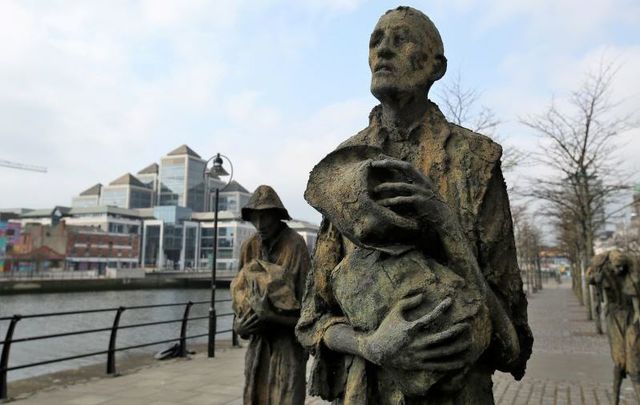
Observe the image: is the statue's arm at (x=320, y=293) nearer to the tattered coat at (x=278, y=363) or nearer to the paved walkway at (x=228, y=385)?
the tattered coat at (x=278, y=363)

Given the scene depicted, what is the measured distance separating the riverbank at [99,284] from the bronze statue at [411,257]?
47.8m

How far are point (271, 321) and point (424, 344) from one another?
3.10m

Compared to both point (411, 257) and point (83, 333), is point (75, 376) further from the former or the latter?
point (411, 257)

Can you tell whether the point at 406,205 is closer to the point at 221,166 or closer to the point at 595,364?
the point at 595,364

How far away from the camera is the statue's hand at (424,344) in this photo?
1304mm

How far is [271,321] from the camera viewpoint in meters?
4.27

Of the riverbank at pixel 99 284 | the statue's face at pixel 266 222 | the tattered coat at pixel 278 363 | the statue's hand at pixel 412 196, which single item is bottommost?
the riverbank at pixel 99 284

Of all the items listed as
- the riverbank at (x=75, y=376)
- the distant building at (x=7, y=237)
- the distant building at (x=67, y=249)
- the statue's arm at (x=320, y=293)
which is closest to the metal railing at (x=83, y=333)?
the riverbank at (x=75, y=376)

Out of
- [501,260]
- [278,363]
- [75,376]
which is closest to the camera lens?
[501,260]

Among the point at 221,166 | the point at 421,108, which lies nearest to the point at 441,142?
the point at 421,108

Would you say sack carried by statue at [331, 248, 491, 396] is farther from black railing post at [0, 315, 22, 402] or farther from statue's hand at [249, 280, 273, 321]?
black railing post at [0, 315, 22, 402]

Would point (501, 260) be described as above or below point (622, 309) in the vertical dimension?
above

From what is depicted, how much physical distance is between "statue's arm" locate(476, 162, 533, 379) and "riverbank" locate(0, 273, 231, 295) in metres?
48.1

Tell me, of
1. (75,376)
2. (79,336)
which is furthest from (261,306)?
(79,336)
